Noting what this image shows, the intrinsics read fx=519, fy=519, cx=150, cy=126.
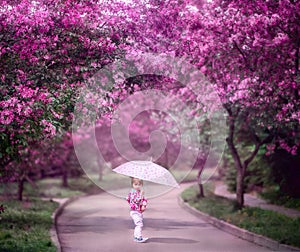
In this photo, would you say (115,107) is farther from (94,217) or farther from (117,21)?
(94,217)

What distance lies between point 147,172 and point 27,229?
456cm

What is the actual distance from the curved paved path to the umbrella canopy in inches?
58.5

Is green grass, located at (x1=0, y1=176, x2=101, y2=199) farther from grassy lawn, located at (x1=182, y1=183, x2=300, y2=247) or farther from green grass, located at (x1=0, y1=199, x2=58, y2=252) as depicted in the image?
grassy lawn, located at (x1=182, y1=183, x2=300, y2=247)

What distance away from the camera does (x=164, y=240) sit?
12.6 m

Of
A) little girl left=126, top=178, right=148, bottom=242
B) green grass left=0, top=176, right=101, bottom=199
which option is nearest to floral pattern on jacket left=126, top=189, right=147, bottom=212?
little girl left=126, top=178, right=148, bottom=242

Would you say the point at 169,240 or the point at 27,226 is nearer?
the point at 169,240

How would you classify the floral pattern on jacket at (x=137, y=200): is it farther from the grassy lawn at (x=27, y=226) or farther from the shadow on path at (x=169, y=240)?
the grassy lawn at (x=27, y=226)

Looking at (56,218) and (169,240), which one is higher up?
(169,240)

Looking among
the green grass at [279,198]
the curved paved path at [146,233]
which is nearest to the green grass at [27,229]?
the curved paved path at [146,233]

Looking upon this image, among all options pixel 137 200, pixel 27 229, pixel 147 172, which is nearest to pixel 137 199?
pixel 137 200

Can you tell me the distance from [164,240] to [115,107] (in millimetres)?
3452

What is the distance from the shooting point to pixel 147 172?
36.9 feet

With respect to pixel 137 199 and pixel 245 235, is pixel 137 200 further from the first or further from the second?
pixel 245 235

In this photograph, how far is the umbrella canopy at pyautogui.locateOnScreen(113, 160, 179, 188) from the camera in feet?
36.4
